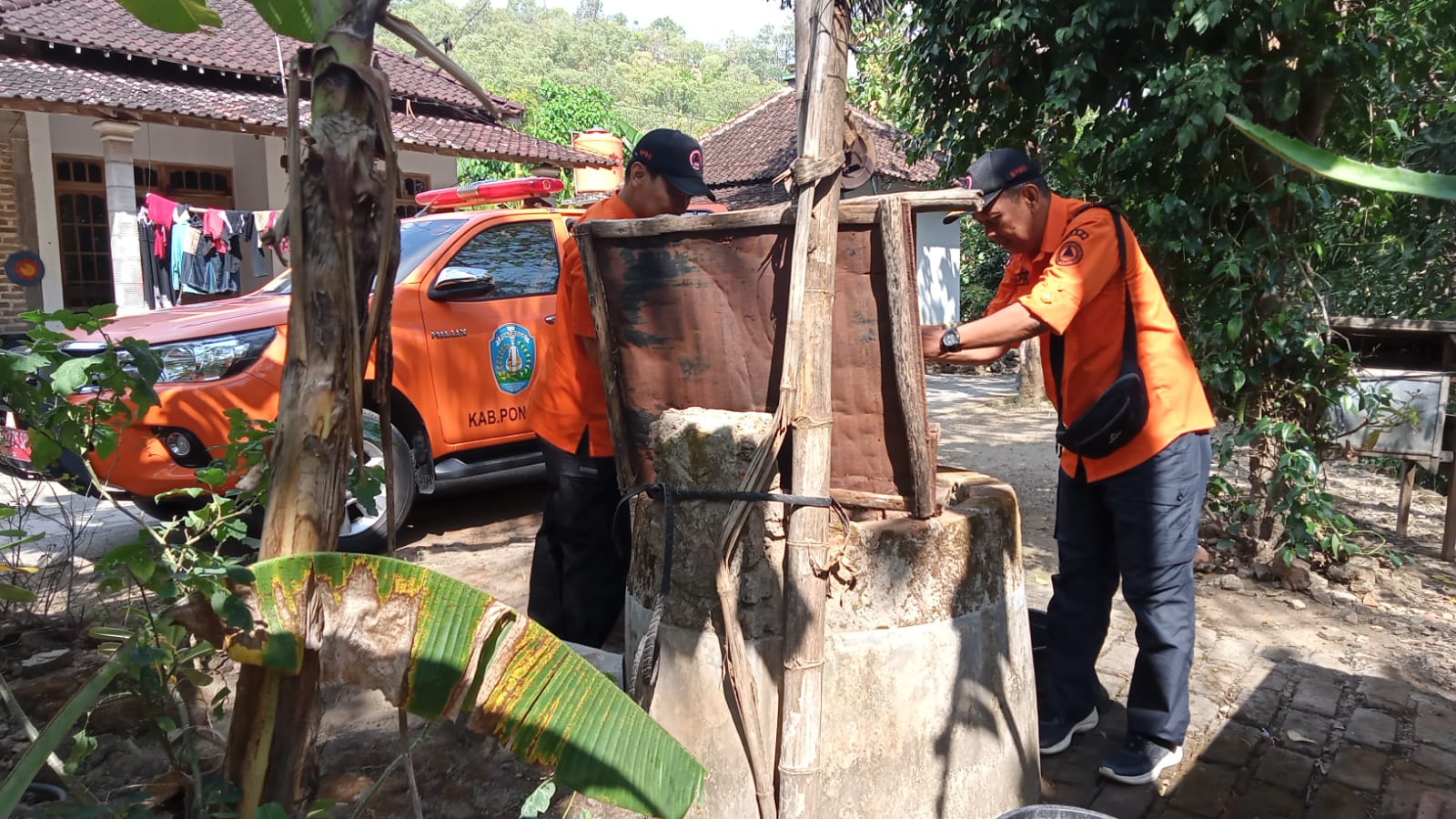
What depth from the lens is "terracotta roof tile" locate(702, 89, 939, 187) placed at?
17.8m

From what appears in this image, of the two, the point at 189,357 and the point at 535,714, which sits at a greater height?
the point at 189,357

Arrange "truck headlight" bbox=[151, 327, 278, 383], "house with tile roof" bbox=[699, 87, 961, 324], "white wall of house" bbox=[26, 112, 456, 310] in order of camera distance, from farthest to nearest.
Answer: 1. "house with tile roof" bbox=[699, 87, 961, 324]
2. "white wall of house" bbox=[26, 112, 456, 310]
3. "truck headlight" bbox=[151, 327, 278, 383]

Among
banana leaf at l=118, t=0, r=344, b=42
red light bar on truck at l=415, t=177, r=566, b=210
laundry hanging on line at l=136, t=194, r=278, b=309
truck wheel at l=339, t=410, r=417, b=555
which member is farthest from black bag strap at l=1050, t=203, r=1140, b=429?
laundry hanging on line at l=136, t=194, r=278, b=309

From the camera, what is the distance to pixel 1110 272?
2723mm

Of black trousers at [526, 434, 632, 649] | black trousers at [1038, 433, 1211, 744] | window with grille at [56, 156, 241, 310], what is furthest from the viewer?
window with grille at [56, 156, 241, 310]

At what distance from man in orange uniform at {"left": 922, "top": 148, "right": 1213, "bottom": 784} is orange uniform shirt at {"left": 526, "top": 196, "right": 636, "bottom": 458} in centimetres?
114

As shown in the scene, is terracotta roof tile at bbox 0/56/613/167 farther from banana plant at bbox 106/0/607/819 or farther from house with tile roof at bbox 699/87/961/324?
banana plant at bbox 106/0/607/819

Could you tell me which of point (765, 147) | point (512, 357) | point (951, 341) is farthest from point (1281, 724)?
point (765, 147)

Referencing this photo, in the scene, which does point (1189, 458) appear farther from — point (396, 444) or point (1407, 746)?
point (396, 444)

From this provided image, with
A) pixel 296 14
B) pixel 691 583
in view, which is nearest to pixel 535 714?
pixel 691 583

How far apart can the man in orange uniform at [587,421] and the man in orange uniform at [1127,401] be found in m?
1.04

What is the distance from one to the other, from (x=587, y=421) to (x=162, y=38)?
10231 millimetres

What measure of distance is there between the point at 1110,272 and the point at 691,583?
4.76 ft

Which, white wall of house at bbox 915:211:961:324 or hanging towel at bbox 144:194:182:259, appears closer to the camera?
hanging towel at bbox 144:194:182:259
